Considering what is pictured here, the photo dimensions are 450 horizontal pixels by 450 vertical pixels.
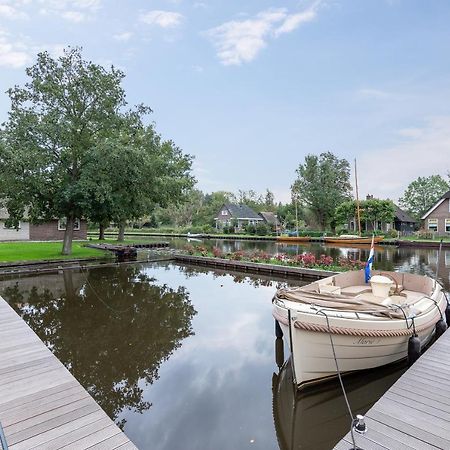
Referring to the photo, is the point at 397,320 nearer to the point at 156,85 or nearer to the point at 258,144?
the point at 156,85

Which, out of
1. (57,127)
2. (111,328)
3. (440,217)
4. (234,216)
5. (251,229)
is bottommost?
(111,328)

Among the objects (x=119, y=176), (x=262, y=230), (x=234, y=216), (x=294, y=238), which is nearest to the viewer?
(x=119, y=176)

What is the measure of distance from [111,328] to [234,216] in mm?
53150

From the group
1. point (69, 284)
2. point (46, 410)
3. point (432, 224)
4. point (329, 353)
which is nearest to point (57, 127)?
point (69, 284)

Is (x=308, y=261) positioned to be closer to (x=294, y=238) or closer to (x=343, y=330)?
(x=343, y=330)

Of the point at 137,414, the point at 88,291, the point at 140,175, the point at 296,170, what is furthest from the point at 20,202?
the point at 296,170

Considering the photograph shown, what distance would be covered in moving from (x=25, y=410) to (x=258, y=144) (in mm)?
38460

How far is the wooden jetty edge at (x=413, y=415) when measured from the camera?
340 cm

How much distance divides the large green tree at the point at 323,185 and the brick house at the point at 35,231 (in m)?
33.1

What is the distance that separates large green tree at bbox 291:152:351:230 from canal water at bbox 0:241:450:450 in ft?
137

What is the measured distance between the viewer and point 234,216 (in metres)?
61.2

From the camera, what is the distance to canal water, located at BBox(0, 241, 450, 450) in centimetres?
451

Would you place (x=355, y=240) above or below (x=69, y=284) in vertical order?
above

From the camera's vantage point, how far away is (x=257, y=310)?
33.9 feet
